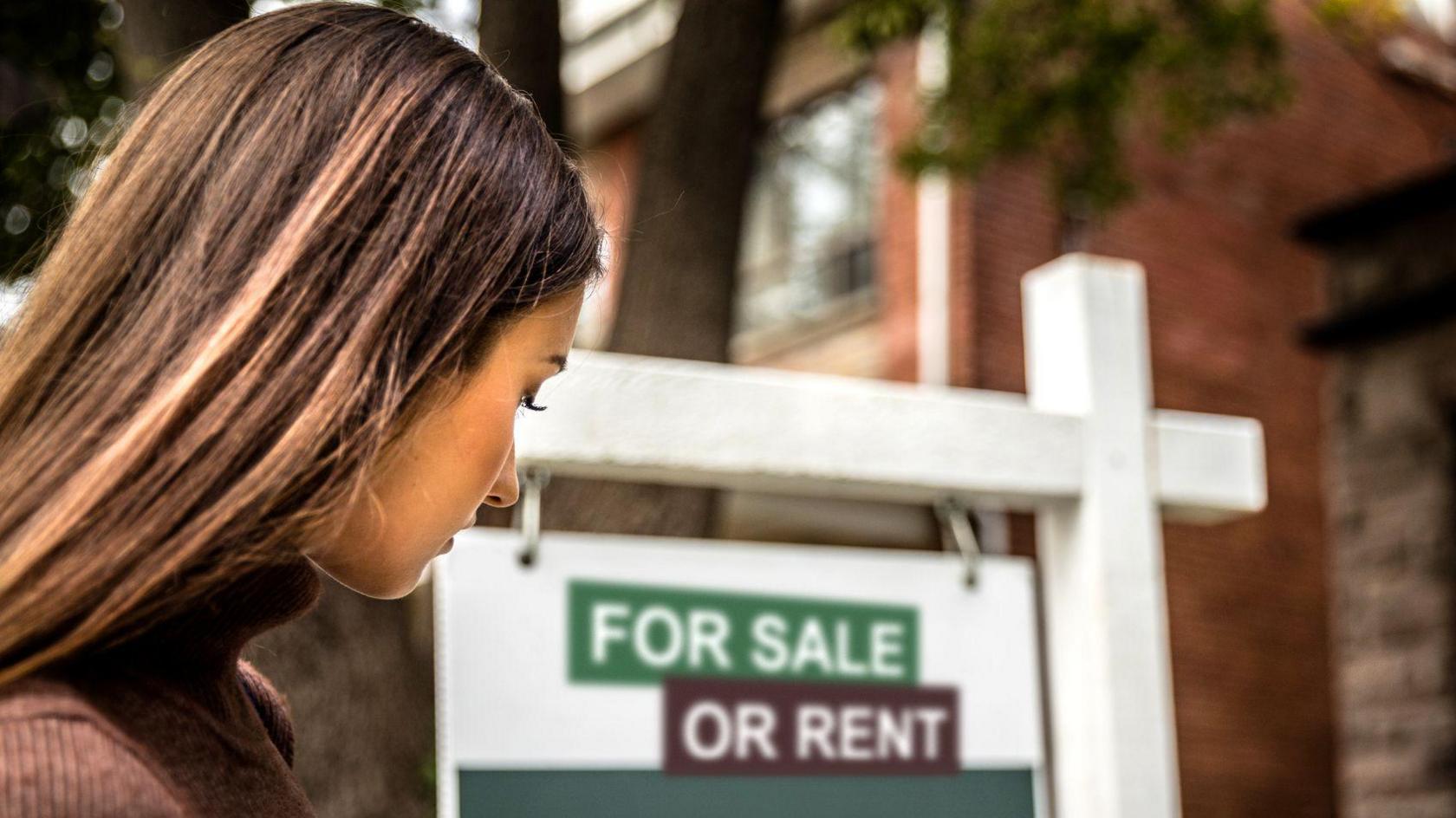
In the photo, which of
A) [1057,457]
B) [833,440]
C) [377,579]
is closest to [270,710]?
[377,579]

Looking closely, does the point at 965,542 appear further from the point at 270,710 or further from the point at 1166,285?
the point at 1166,285

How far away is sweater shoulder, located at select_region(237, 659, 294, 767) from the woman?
16cm

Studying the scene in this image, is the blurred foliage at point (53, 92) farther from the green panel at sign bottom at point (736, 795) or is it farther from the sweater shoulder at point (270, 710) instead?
the sweater shoulder at point (270, 710)

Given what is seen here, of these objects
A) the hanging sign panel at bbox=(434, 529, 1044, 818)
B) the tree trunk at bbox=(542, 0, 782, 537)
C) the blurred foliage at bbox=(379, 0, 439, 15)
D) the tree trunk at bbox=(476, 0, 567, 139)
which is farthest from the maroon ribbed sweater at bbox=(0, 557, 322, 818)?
the blurred foliage at bbox=(379, 0, 439, 15)

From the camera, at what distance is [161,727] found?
908mm

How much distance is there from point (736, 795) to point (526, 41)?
2.04m

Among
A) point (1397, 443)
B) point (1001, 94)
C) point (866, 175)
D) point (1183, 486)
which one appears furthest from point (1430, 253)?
point (1183, 486)

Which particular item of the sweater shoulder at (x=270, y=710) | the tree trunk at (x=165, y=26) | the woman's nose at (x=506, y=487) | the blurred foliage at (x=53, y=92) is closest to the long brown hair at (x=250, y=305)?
the woman's nose at (x=506, y=487)

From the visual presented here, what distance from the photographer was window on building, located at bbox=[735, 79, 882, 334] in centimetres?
933

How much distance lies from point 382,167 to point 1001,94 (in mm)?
4717

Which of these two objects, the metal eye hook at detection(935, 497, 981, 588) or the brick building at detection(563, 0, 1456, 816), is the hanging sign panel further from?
the brick building at detection(563, 0, 1456, 816)

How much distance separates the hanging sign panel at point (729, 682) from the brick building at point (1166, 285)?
20.0 ft

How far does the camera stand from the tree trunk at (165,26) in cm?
311

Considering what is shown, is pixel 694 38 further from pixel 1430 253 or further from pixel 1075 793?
pixel 1430 253
